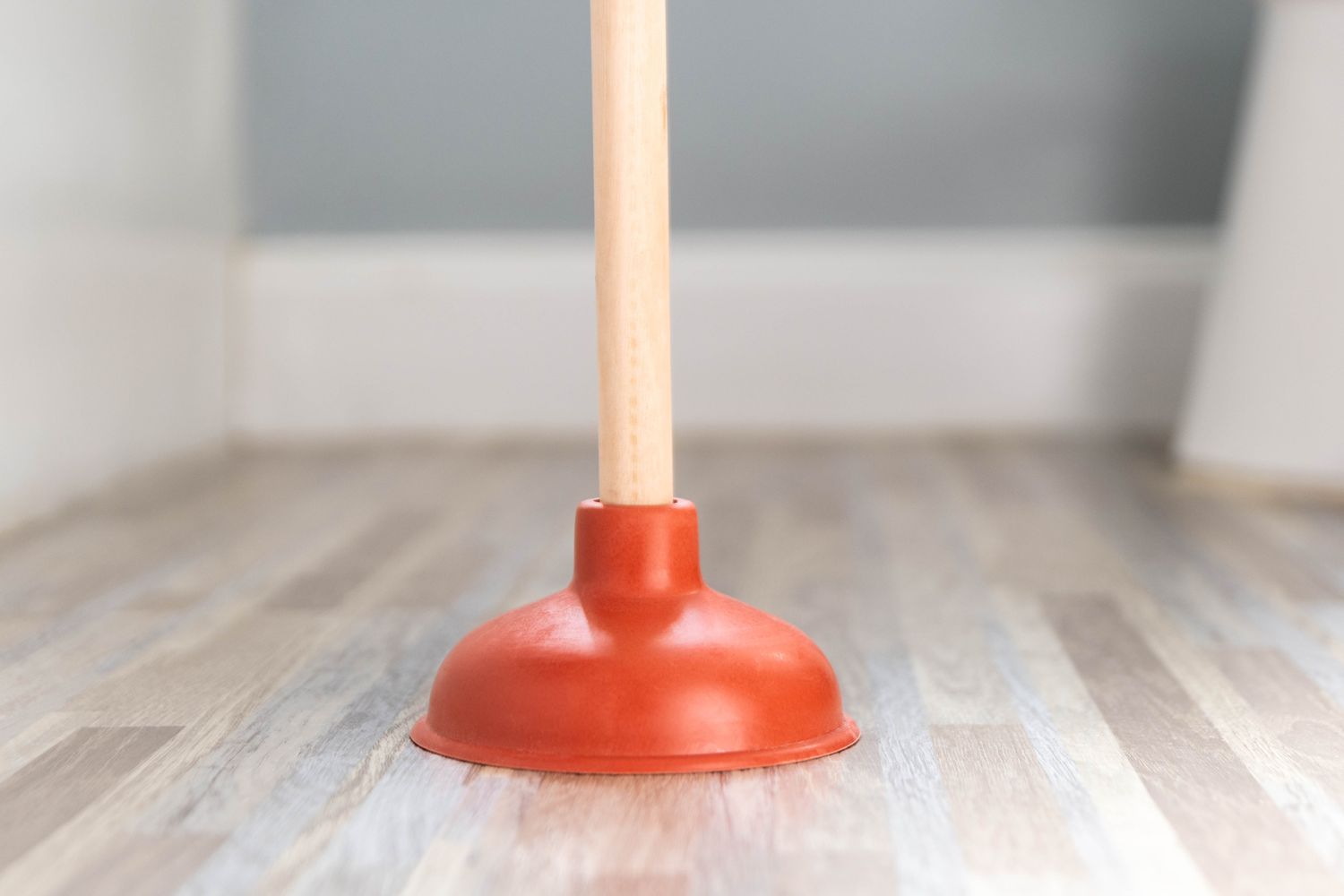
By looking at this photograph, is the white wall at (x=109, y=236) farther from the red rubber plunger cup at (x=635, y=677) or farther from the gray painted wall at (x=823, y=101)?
the red rubber plunger cup at (x=635, y=677)

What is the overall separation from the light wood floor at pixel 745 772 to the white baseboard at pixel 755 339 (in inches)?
19.4

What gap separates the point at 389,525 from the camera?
4.47ft

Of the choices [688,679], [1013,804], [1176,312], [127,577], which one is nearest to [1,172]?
[127,577]

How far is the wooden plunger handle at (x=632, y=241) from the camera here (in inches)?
26.0

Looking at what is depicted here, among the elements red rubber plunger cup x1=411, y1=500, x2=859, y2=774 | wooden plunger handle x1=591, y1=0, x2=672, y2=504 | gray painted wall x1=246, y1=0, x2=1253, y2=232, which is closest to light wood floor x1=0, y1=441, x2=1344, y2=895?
red rubber plunger cup x1=411, y1=500, x2=859, y2=774

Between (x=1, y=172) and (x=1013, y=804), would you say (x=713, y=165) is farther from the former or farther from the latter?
(x=1013, y=804)

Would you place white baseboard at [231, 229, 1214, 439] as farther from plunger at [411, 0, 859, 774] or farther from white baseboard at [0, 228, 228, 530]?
plunger at [411, 0, 859, 774]

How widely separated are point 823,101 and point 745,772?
5.00 ft

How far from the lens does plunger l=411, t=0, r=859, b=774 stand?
25.0 inches

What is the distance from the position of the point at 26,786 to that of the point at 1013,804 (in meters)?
0.39

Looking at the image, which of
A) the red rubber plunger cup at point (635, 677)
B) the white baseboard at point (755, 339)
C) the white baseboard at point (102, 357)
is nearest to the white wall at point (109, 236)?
the white baseboard at point (102, 357)

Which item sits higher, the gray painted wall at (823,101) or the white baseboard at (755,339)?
the gray painted wall at (823,101)

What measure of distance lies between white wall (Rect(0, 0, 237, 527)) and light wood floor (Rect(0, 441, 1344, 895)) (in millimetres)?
98

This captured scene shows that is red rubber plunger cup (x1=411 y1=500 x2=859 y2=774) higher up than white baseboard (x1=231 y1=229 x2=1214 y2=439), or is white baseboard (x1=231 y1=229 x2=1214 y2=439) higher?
red rubber plunger cup (x1=411 y1=500 x2=859 y2=774)
